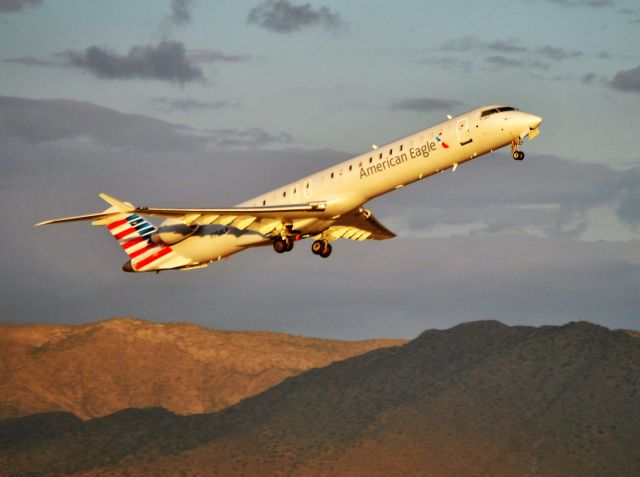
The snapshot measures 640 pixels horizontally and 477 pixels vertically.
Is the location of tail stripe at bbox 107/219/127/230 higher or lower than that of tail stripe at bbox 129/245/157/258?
higher

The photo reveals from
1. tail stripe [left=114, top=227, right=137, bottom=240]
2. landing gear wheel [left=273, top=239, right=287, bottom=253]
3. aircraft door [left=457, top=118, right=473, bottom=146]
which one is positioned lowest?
landing gear wheel [left=273, top=239, right=287, bottom=253]

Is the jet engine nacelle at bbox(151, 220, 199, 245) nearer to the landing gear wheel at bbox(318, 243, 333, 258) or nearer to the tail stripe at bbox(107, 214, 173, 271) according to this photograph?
the tail stripe at bbox(107, 214, 173, 271)

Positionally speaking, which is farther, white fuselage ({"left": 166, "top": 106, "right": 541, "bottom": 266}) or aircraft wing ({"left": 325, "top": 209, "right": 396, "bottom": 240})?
aircraft wing ({"left": 325, "top": 209, "right": 396, "bottom": 240})

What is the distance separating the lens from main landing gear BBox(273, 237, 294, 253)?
229ft

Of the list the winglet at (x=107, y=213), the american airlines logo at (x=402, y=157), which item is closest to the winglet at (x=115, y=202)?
the winglet at (x=107, y=213)

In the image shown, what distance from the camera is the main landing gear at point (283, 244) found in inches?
2749

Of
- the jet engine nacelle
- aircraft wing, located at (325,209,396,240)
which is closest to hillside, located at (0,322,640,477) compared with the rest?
aircraft wing, located at (325,209,396,240)

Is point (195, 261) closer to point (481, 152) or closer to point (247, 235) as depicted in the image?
point (247, 235)

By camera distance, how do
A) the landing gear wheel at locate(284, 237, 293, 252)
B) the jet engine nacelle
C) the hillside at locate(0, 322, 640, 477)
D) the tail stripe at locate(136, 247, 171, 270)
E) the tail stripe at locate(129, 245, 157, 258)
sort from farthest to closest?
the hillside at locate(0, 322, 640, 477) < the tail stripe at locate(129, 245, 157, 258) < the tail stripe at locate(136, 247, 171, 270) < the jet engine nacelle < the landing gear wheel at locate(284, 237, 293, 252)

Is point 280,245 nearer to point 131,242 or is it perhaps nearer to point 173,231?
point 173,231

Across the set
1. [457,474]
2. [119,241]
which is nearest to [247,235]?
[119,241]

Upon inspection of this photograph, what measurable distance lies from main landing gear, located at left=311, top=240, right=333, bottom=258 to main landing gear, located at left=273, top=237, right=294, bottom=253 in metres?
4.14

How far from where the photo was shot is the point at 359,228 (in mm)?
76625

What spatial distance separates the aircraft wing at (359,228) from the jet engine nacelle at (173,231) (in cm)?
799
